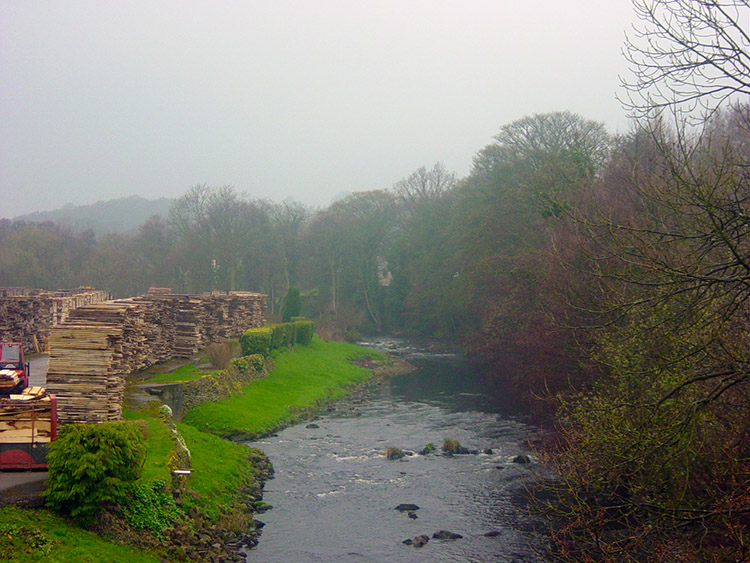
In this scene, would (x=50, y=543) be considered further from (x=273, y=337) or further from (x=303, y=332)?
(x=303, y=332)

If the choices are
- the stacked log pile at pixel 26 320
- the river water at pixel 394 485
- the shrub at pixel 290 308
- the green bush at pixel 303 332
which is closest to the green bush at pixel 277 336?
the green bush at pixel 303 332

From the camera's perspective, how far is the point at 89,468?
1202 cm

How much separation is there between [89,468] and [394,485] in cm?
1032

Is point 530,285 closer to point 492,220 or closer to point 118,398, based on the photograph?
point 492,220

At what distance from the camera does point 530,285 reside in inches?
1270

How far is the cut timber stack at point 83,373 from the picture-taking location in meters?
15.6

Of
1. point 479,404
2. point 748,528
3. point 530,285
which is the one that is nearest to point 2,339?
point 479,404

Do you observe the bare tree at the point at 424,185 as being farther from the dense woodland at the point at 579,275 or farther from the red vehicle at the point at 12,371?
the red vehicle at the point at 12,371

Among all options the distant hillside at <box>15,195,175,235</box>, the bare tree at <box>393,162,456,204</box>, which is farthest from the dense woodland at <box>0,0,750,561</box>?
the distant hillside at <box>15,195,175,235</box>

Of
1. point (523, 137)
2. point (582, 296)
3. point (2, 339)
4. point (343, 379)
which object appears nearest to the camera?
point (582, 296)

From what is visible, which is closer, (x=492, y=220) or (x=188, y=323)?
(x=188, y=323)

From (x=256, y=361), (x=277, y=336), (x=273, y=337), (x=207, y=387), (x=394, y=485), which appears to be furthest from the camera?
(x=277, y=336)

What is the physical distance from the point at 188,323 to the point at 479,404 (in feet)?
51.0

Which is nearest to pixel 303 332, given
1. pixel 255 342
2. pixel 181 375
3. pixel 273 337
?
pixel 273 337
